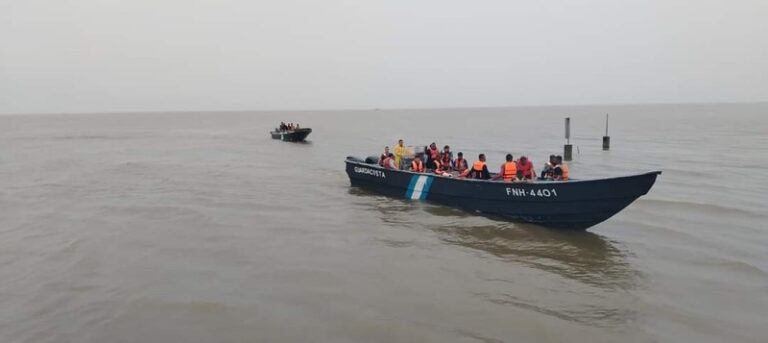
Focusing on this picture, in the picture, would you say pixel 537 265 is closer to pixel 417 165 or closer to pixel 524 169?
pixel 524 169

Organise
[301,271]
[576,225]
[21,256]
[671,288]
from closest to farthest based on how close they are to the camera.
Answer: [671,288], [301,271], [21,256], [576,225]

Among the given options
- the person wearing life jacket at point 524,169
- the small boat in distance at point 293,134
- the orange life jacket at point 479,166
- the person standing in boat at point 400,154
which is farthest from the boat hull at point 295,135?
the person wearing life jacket at point 524,169

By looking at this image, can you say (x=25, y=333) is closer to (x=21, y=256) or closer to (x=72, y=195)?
(x=21, y=256)

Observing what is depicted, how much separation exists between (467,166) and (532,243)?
4.25m

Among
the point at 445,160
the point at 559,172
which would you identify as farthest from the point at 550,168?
the point at 445,160

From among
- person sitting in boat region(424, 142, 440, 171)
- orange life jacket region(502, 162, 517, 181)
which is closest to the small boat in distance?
person sitting in boat region(424, 142, 440, 171)

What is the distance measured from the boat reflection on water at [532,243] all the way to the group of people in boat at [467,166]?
117cm

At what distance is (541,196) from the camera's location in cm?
1248

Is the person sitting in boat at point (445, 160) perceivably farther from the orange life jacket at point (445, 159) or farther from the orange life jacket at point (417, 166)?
the orange life jacket at point (417, 166)

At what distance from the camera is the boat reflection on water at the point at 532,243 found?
10.1 m

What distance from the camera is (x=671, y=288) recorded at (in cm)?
930

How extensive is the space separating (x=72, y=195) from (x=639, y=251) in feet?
60.2

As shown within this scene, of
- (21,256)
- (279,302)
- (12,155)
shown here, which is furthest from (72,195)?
(12,155)

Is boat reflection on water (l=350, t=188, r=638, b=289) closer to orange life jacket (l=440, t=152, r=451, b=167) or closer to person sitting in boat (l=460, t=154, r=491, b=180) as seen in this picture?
person sitting in boat (l=460, t=154, r=491, b=180)
